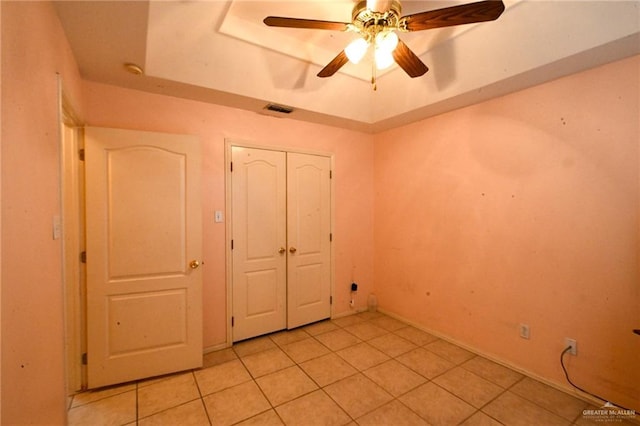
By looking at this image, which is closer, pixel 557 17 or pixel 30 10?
pixel 30 10

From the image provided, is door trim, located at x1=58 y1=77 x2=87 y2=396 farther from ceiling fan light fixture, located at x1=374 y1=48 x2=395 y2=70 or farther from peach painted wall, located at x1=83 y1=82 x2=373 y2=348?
ceiling fan light fixture, located at x1=374 y1=48 x2=395 y2=70

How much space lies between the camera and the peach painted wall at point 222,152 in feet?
7.59

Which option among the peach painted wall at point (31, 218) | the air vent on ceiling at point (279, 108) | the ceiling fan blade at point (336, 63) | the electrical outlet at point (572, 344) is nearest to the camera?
the peach painted wall at point (31, 218)

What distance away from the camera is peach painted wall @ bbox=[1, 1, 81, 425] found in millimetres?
899

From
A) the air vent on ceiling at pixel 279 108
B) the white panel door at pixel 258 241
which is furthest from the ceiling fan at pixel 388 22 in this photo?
the white panel door at pixel 258 241

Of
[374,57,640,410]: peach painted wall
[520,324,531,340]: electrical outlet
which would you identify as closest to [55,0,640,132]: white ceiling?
[374,57,640,410]: peach painted wall

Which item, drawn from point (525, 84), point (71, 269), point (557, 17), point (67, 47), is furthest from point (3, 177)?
point (525, 84)

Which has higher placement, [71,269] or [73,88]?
[73,88]

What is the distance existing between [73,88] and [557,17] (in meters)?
3.20

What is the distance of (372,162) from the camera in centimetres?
375

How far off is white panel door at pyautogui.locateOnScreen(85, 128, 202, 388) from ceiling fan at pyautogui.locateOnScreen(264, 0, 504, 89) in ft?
4.54

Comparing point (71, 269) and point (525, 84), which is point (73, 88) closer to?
point (71, 269)

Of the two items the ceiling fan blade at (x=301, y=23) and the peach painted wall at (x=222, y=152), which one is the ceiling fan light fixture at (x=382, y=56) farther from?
the peach painted wall at (x=222, y=152)

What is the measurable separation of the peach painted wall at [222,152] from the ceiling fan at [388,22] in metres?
1.27
